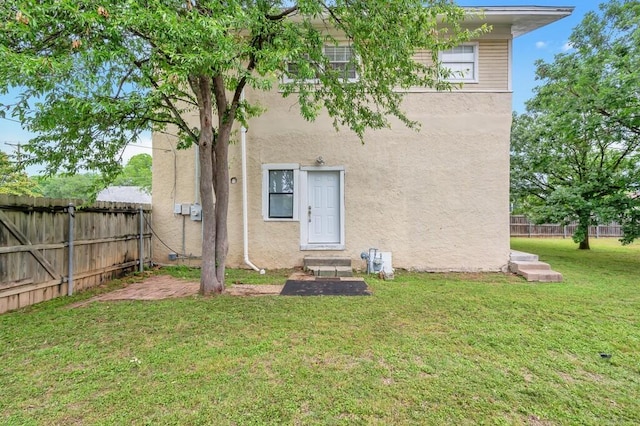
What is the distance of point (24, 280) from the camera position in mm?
4301

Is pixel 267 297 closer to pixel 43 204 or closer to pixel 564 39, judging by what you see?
pixel 43 204

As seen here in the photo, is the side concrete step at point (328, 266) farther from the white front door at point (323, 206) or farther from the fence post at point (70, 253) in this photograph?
the fence post at point (70, 253)

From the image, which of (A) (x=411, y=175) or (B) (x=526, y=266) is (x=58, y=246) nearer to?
(A) (x=411, y=175)

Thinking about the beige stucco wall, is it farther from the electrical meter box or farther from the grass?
the grass

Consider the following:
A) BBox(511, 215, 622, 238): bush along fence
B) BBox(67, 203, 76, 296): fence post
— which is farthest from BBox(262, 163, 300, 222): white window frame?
BBox(511, 215, 622, 238): bush along fence

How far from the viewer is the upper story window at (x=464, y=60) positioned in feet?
23.6

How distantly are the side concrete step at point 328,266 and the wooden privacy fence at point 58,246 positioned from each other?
12.9 feet

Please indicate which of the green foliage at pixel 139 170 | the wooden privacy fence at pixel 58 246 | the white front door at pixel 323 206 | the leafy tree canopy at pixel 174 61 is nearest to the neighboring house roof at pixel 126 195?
the green foliage at pixel 139 170

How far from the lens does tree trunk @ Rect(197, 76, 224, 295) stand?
4.68 m

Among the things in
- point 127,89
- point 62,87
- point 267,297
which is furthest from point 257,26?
point 267,297

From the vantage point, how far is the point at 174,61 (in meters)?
3.43

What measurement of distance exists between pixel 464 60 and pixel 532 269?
5.11 metres

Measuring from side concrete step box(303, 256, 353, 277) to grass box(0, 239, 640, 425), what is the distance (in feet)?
5.52

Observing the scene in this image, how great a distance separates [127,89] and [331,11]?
3253 mm
